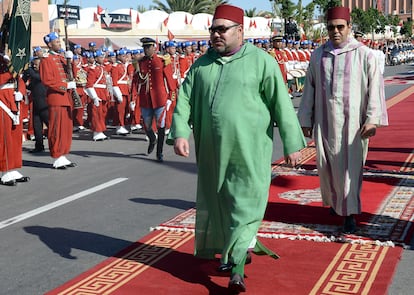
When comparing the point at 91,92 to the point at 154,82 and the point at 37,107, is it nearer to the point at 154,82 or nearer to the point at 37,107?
the point at 37,107

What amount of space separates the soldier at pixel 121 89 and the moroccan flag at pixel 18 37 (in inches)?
208

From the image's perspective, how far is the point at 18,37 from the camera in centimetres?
897

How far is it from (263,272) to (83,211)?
284 centimetres

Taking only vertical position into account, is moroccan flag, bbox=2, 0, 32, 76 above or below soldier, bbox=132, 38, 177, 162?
above

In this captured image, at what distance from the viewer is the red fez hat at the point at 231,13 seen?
4484mm

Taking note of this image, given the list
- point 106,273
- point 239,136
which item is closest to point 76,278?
point 106,273

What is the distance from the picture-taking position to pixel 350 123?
18.6 ft

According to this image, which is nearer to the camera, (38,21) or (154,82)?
(154,82)

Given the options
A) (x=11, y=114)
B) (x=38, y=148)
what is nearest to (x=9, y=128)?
(x=11, y=114)

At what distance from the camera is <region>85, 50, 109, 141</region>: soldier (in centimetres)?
1342

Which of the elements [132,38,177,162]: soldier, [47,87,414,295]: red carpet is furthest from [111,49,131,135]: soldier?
[47,87,414,295]: red carpet

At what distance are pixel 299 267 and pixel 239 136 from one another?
1.11 m

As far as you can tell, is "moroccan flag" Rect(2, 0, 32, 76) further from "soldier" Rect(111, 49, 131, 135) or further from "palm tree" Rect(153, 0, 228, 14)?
"palm tree" Rect(153, 0, 228, 14)

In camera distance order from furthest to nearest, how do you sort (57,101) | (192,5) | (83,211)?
(192,5)
(57,101)
(83,211)
